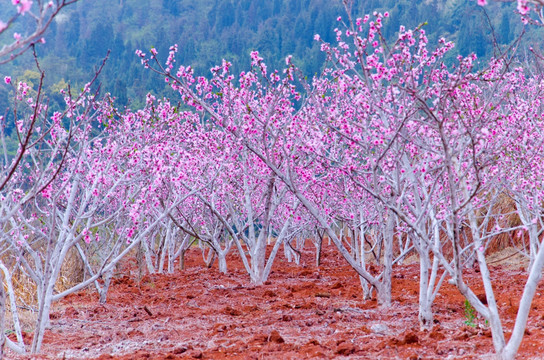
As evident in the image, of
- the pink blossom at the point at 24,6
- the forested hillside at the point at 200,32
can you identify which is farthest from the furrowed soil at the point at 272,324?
the forested hillside at the point at 200,32

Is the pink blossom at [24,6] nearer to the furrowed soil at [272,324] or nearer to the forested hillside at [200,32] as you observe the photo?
the furrowed soil at [272,324]

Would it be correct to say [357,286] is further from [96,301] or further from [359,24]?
[359,24]

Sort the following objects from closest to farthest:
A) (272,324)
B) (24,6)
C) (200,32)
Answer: (24,6) < (272,324) < (200,32)

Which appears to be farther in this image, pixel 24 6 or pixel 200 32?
pixel 200 32

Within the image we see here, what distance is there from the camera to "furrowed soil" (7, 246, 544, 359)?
5.58m

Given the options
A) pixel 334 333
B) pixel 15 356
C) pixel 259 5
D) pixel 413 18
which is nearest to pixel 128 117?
pixel 15 356

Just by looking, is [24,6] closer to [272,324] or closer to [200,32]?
[272,324]

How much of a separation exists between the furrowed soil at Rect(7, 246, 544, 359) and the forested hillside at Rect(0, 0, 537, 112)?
5486 cm

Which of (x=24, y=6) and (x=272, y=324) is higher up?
(x=24, y=6)

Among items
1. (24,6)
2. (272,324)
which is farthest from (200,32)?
(24,6)

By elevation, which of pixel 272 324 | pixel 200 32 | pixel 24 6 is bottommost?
pixel 272 324

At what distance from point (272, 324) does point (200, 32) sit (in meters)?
95.5

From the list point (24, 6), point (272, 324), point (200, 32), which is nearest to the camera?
point (24, 6)

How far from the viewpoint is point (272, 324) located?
24.8ft
